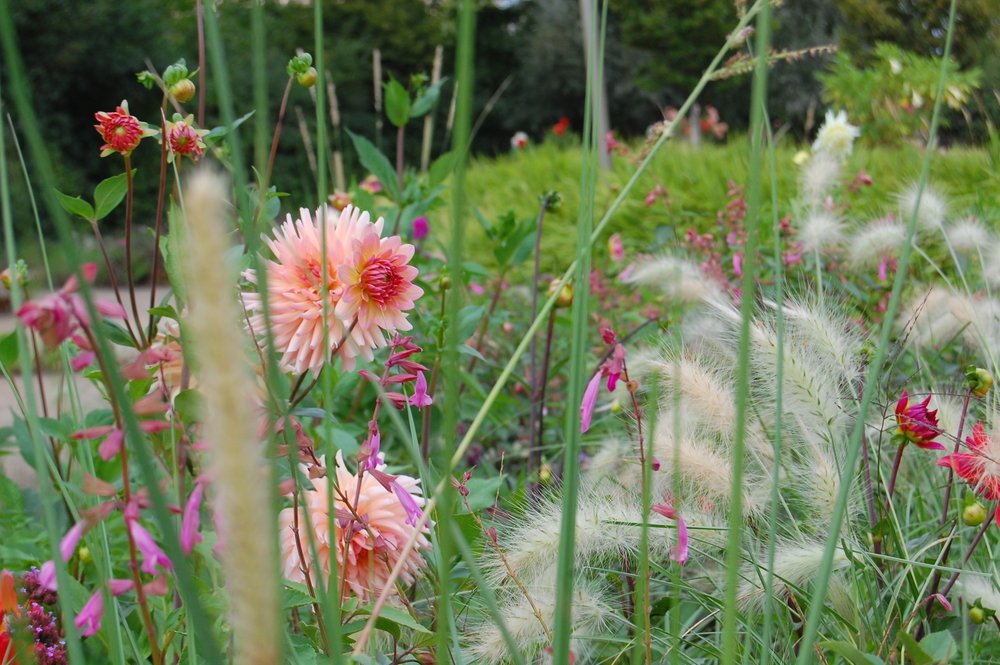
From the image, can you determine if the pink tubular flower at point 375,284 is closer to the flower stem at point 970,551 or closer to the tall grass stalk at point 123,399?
the tall grass stalk at point 123,399

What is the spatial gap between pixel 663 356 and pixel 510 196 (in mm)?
4063

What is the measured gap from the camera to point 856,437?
1.38 ft

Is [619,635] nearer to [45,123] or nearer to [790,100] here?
[45,123]

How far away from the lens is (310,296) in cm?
59

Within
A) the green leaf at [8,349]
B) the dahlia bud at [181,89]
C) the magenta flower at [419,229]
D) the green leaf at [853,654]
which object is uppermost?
the dahlia bud at [181,89]

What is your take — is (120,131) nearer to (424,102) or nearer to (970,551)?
(970,551)

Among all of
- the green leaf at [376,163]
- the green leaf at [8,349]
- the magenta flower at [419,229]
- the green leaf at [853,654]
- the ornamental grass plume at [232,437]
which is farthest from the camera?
the magenta flower at [419,229]

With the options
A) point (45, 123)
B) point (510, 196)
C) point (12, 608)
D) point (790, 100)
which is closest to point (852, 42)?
point (790, 100)

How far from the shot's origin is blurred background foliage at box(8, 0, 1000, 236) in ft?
23.5

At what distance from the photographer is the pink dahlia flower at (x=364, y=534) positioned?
595mm

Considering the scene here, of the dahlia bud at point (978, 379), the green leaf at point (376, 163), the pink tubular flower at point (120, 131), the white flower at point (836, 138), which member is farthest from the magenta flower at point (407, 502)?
the white flower at point (836, 138)

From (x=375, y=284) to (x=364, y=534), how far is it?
18 cm

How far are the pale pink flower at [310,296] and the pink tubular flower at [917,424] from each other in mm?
387

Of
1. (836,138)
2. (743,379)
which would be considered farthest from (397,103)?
(836,138)
